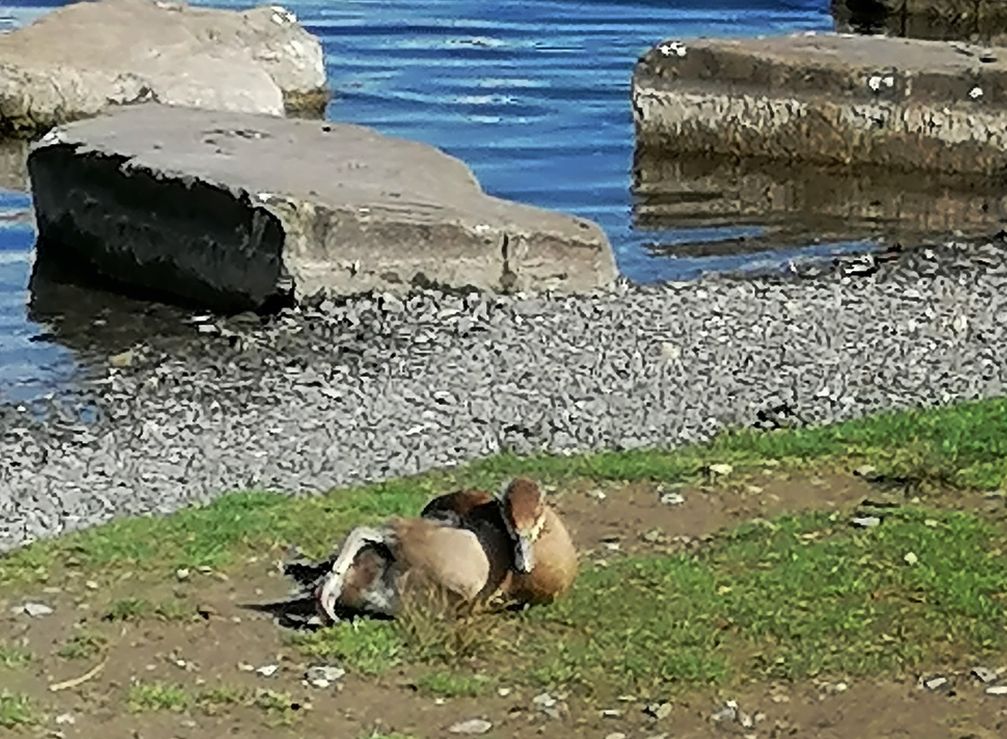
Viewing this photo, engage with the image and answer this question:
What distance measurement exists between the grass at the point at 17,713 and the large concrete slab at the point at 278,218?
22.5 feet

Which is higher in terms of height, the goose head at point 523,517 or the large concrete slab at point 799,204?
the goose head at point 523,517

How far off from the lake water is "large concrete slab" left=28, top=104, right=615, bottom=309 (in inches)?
Answer: 27.6

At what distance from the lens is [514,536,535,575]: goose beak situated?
634 centimetres

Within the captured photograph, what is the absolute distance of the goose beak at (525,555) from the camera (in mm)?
6336

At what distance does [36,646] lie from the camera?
21.1 feet

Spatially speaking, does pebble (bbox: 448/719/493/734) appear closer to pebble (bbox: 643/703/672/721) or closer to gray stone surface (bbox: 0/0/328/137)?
pebble (bbox: 643/703/672/721)

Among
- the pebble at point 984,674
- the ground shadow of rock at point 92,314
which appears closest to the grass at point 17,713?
the pebble at point 984,674

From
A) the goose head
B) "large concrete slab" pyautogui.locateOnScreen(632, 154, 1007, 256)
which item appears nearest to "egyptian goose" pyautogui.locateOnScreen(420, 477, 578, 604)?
the goose head

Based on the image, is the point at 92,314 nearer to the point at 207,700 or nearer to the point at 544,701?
the point at 207,700

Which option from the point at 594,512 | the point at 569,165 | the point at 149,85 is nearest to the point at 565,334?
the point at 594,512

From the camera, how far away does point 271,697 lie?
5969mm

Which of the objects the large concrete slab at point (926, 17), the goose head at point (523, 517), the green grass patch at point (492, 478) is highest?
the goose head at point (523, 517)

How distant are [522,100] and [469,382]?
10.6 meters

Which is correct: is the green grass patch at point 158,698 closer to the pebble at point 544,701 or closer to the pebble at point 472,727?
the pebble at point 472,727
